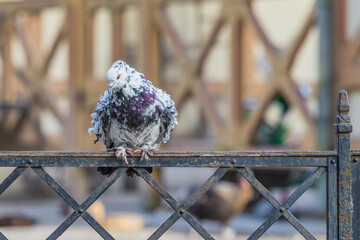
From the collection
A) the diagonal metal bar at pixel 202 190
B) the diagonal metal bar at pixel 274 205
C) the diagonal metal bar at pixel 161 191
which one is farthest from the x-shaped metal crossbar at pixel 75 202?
the diagonal metal bar at pixel 274 205

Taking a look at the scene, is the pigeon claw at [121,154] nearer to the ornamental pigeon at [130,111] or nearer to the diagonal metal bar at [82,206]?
the diagonal metal bar at [82,206]

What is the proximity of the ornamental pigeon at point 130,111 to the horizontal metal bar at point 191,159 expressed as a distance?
Result: 0.46 metres

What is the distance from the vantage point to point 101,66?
13.4m

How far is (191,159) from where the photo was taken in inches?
98.4

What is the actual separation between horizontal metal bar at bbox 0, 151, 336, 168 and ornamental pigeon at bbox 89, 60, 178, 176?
46 centimetres

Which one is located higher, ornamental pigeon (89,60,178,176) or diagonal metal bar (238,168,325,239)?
ornamental pigeon (89,60,178,176)

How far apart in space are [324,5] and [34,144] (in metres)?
6.44

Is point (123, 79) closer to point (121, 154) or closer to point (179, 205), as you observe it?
point (121, 154)

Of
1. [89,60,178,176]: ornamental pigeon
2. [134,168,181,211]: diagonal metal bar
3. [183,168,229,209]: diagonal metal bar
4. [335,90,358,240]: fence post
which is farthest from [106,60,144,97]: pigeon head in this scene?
[335,90,358,240]: fence post

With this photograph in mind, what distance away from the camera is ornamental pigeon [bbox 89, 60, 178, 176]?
9.83ft

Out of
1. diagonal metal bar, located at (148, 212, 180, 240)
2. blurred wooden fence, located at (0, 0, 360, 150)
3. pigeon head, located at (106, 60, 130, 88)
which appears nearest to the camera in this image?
diagonal metal bar, located at (148, 212, 180, 240)

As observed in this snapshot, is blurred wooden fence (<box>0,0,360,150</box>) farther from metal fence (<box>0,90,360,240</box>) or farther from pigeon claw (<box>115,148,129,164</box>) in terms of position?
pigeon claw (<box>115,148,129,164</box>)

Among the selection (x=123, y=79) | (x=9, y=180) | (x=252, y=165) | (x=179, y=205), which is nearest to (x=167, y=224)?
(x=179, y=205)

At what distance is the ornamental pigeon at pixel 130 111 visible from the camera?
300cm
